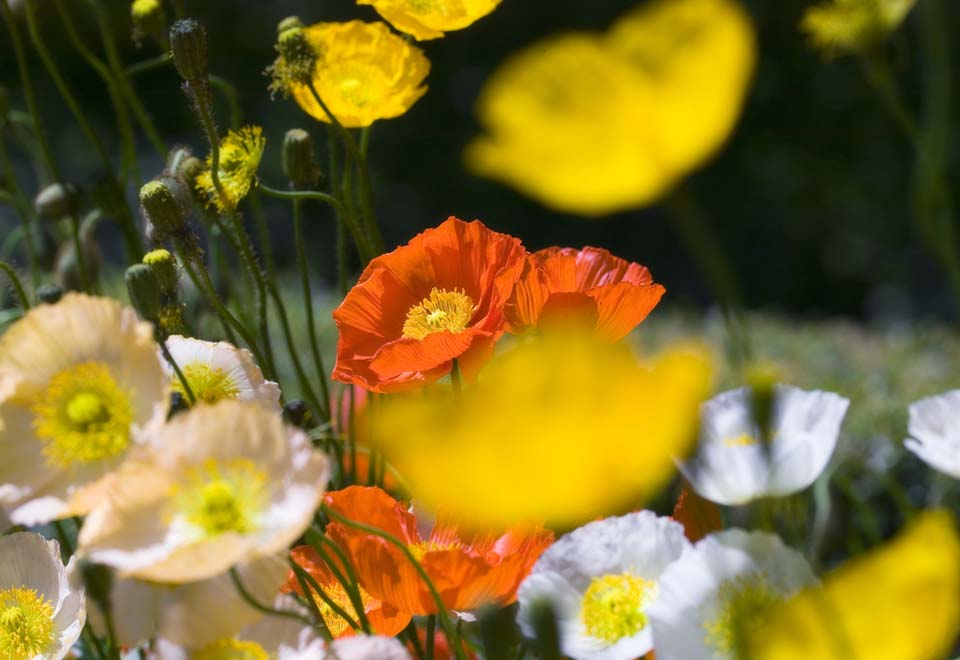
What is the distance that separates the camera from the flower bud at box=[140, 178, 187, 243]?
53cm

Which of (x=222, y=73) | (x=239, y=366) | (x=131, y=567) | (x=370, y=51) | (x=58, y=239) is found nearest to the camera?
(x=131, y=567)

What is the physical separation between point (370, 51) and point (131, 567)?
13.4 inches

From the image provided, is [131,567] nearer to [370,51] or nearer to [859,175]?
[370,51]

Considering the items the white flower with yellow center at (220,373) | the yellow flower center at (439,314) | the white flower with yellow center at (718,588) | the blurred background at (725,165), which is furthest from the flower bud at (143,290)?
the blurred background at (725,165)

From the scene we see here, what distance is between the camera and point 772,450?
412 millimetres

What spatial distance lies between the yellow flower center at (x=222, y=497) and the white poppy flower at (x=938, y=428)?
0.22m

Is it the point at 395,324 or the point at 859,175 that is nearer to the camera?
the point at 395,324

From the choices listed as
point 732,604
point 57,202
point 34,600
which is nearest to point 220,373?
point 34,600

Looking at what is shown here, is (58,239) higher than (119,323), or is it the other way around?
(119,323)

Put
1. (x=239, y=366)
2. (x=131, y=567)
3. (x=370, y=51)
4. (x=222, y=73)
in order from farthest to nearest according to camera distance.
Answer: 1. (x=222, y=73)
2. (x=370, y=51)
3. (x=239, y=366)
4. (x=131, y=567)

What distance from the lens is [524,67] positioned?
406mm

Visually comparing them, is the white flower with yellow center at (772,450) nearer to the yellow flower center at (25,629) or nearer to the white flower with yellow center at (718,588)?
the white flower with yellow center at (718,588)

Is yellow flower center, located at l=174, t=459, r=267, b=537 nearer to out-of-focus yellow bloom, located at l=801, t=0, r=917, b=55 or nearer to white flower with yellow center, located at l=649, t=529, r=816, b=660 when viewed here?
white flower with yellow center, located at l=649, t=529, r=816, b=660

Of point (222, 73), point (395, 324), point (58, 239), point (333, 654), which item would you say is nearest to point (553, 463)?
point (333, 654)
